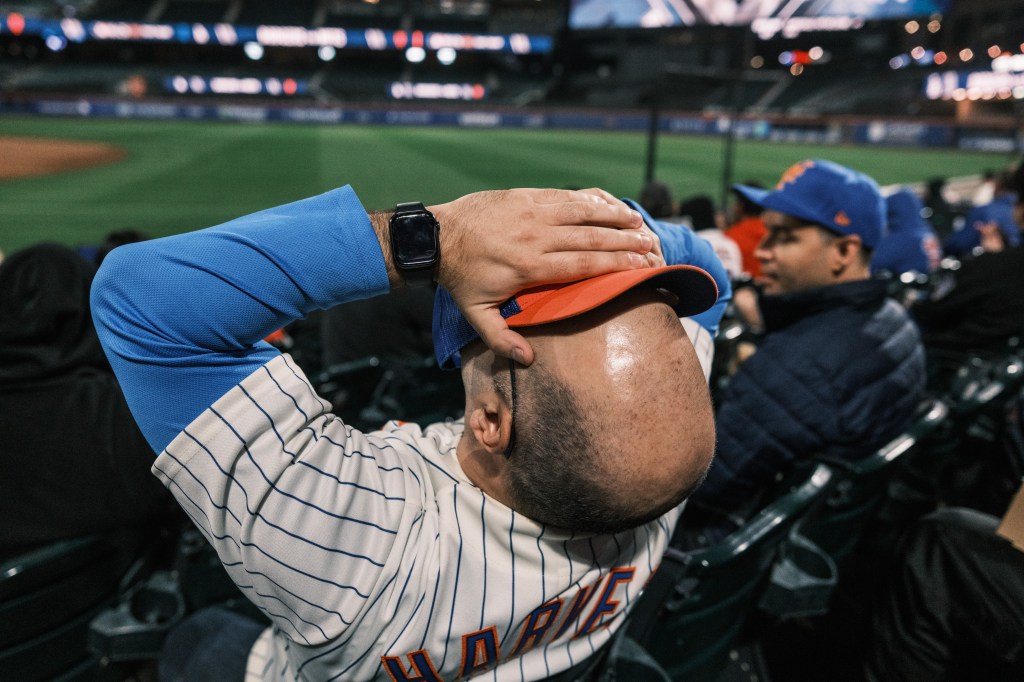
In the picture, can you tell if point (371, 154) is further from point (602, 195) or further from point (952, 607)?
point (952, 607)

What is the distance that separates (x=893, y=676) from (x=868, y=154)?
2275 centimetres

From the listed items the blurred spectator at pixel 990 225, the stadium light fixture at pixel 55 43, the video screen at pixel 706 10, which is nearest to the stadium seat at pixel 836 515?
the blurred spectator at pixel 990 225

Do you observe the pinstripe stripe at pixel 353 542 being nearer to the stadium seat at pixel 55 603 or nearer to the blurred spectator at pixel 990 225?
the stadium seat at pixel 55 603

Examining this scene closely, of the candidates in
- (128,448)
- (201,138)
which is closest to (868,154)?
(201,138)

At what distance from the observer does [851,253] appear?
2141 millimetres

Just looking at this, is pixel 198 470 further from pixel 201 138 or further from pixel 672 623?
pixel 201 138

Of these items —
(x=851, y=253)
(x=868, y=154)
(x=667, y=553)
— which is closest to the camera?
(x=667, y=553)

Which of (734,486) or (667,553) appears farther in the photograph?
(734,486)

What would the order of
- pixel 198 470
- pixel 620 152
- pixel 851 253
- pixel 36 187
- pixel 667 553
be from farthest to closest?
pixel 620 152
pixel 36 187
pixel 851 253
pixel 667 553
pixel 198 470

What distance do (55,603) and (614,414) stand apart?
3.90ft

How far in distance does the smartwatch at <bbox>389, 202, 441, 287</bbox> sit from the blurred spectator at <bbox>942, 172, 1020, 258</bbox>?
4.82 metres

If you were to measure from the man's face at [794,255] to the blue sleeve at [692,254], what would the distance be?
2.66 feet

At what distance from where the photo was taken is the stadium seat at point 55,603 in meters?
1.12

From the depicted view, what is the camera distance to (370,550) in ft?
2.59
